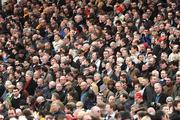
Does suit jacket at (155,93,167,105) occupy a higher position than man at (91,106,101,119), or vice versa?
suit jacket at (155,93,167,105)

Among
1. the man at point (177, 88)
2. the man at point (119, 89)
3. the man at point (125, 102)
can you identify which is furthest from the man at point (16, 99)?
the man at point (177, 88)

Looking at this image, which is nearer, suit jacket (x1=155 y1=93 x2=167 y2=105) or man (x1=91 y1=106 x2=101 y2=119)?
man (x1=91 y1=106 x2=101 y2=119)

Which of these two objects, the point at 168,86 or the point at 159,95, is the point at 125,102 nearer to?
the point at 159,95

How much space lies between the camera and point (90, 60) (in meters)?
19.3

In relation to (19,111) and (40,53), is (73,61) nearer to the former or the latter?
(40,53)

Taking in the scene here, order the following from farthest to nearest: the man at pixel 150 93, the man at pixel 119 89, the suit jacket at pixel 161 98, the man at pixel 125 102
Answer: the man at pixel 119 89
the man at pixel 150 93
the suit jacket at pixel 161 98
the man at pixel 125 102

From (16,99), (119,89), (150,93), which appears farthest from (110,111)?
(16,99)

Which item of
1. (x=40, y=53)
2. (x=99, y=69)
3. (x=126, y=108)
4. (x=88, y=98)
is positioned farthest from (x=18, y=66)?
(x=126, y=108)

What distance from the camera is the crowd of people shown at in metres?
15.6

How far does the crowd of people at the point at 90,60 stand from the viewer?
1565 cm

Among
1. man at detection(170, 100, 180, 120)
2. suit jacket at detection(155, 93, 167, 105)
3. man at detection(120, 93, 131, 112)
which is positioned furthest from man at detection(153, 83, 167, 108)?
man at detection(170, 100, 180, 120)

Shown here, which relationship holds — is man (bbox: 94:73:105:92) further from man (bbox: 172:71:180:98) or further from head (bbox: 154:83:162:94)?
man (bbox: 172:71:180:98)

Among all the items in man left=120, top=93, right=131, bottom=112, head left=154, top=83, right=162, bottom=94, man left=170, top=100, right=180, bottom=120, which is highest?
head left=154, top=83, right=162, bottom=94

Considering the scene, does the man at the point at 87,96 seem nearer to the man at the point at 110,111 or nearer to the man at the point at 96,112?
the man at the point at 110,111
